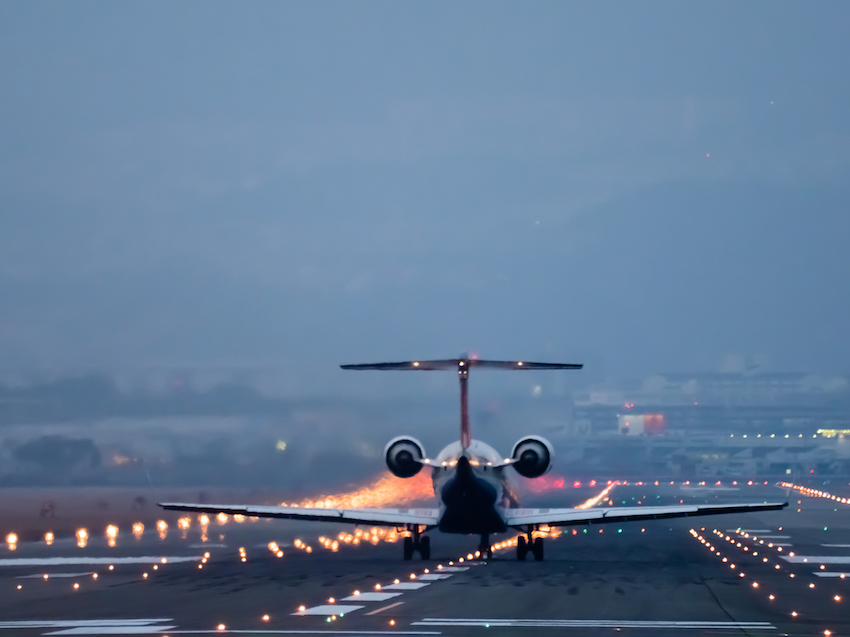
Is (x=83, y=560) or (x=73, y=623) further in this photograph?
(x=83, y=560)

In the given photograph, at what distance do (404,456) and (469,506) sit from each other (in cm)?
389

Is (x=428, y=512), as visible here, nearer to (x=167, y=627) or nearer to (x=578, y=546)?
(x=578, y=546)

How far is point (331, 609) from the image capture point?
2514 cm

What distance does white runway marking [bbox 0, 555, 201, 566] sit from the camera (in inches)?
1599

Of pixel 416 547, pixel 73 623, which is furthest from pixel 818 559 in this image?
pixel 73 623

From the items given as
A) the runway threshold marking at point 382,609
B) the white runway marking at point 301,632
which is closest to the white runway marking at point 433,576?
the runway threshold marking at point 382,609

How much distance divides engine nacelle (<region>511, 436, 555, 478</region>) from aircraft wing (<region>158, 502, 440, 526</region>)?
3.96 metres

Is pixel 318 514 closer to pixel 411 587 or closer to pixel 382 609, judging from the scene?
pixel 411 587

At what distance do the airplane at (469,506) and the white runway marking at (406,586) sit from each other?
32.8 feet

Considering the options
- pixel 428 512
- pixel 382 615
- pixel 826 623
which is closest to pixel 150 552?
pixel 428 512

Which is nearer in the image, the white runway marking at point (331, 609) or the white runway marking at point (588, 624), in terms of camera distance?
the white runway marking at point (588, 624)

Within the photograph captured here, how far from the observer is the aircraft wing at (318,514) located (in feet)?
141

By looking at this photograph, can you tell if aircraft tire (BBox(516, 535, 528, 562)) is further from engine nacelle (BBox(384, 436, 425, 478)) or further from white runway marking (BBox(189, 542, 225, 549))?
white runway marking (BBox(189, 542, 225, 549))

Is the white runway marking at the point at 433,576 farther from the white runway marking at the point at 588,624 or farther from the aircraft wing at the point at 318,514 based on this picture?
the white runway marking at the point at 588,624
